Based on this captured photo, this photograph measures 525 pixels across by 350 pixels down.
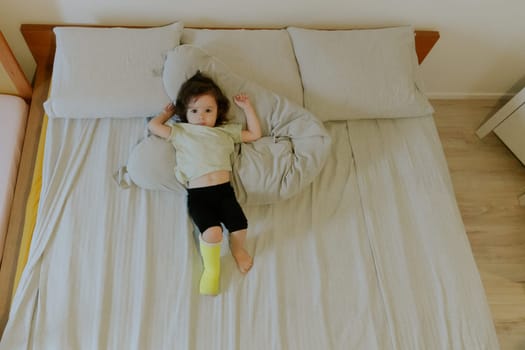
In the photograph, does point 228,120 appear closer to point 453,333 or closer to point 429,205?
point 429,205

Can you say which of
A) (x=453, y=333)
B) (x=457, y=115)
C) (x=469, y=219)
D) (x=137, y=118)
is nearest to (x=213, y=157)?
(x=137, y=118)

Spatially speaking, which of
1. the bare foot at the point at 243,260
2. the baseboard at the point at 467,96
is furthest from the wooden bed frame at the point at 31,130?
the bare foot at the point at 243,260

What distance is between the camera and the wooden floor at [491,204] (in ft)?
5.64

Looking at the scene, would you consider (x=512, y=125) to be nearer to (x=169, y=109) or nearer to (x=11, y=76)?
(x=169, y=109)

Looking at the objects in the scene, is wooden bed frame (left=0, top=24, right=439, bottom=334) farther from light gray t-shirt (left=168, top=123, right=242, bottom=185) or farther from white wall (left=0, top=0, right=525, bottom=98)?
light gray t-shirt (left=168, top=123, right=242, bottom=185)

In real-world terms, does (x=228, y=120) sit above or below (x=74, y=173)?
above

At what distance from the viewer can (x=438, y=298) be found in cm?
133

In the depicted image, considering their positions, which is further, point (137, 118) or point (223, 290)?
point (137, 118)

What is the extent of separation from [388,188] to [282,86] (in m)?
0.56

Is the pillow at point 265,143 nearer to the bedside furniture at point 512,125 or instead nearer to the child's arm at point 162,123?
the child's arm at point 162,123

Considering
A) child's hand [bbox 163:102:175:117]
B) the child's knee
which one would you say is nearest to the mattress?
child's hand [bbox 163:102:175:117]

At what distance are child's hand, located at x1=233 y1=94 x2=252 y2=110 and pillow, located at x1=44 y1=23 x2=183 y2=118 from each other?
251mm

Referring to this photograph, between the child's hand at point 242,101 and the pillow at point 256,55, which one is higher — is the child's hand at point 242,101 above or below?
below

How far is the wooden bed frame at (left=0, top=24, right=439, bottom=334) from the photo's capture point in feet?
4.25
